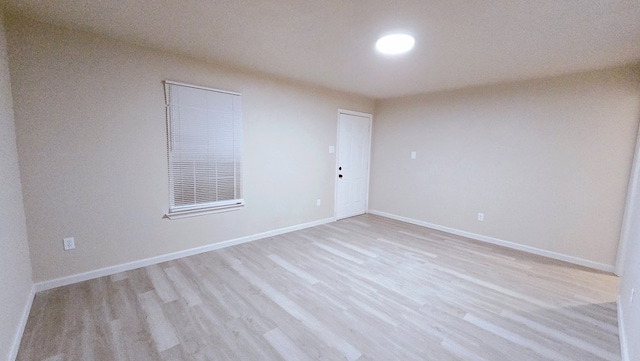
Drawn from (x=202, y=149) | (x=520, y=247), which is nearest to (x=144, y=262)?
(x=202, y=149)

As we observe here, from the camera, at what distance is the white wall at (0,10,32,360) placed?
1537mm

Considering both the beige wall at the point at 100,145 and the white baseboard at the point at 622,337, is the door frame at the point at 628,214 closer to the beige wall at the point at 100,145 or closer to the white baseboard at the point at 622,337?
the white baseboard at the point at 622,337

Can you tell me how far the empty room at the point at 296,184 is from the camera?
1817 millimetres

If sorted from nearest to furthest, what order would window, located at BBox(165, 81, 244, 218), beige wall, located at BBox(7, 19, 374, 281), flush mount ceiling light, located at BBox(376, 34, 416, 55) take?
beige wall, located at BBox(7, 19, 374, 281) < flush mount ceiling light, located at BBox(376, 34, 416, 55) < window, located at BBox(165, 81, 244, 218)

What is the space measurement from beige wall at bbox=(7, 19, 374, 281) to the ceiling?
215 millimetres

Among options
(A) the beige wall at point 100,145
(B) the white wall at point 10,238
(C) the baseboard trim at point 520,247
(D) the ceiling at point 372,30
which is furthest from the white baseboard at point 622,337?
(B) the white wall at point 10,238

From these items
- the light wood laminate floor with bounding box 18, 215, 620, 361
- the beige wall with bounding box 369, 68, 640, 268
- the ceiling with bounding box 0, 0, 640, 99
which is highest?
the ceiling with bounding box 0, 0, 640, 99

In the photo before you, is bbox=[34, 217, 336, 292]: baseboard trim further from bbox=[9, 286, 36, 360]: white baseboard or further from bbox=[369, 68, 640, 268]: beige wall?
bbox=[369, 68, 640, 268]: beige wall

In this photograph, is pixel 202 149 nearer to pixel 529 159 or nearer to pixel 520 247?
pixel 529 159

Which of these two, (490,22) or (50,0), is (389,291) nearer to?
(490,22)

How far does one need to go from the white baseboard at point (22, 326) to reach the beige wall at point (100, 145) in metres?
0.20

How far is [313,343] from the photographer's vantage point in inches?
69.2

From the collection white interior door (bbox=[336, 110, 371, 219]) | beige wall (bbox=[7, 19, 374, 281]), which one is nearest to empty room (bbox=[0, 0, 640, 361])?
beige wall (bbox=[7, 19, 374, 281])

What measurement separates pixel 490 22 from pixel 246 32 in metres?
1.97
